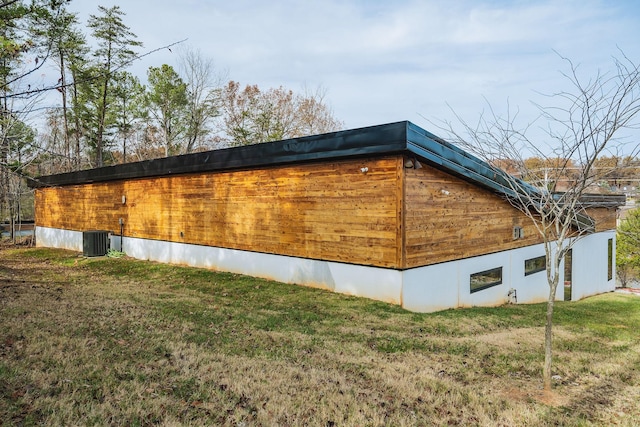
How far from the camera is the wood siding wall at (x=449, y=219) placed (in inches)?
312

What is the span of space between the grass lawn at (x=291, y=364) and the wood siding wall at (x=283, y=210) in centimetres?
136

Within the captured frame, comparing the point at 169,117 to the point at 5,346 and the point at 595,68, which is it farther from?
the point at 595,68

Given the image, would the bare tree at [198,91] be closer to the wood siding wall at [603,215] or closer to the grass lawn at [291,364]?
the grass lawn at [291,364]

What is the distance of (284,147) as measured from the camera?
9.33 meters

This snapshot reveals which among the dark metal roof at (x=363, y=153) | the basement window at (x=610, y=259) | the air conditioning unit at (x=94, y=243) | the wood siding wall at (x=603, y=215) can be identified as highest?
the dark metal roof at (x=363, y=153)

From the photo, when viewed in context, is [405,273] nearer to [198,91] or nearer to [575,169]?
[575,169]

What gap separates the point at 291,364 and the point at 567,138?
4.39 metres

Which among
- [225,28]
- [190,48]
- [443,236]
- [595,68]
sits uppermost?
[190,48]

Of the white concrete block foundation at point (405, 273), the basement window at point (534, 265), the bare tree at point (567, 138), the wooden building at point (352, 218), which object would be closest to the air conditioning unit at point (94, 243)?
the white concrete block foundation at point (405, 273)

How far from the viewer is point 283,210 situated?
9.68 metres

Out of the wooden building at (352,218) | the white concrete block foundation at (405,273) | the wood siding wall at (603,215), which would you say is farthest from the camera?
the wood siding wall at (603,215)

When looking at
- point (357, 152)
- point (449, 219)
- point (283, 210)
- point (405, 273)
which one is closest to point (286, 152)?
point (283, 210)

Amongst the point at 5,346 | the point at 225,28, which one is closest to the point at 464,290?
the point at 5,346

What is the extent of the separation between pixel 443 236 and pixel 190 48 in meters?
24.8
